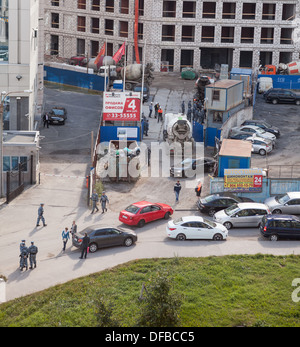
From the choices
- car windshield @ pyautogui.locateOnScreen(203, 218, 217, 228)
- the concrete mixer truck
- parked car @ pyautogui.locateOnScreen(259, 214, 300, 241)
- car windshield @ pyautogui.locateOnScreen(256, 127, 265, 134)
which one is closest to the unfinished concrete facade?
car windshield @ pyautogui.locateOnScreen(256, 127, 265, 134)

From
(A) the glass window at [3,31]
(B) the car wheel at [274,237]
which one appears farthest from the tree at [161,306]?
(A) the glass window at [3,31]

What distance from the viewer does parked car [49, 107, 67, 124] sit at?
6303cm

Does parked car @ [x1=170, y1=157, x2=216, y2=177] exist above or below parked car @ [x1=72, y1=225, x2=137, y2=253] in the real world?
above

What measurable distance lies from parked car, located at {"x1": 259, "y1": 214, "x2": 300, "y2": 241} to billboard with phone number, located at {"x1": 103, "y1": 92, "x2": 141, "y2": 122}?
871 inches

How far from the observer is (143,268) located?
3378 centimetres

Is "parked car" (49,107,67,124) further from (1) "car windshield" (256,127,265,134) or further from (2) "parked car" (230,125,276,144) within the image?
(1) "car windshield" (256,127,265,134)

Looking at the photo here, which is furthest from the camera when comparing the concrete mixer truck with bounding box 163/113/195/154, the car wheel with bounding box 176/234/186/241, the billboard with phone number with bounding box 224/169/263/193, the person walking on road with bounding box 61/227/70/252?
the concrete mixer truck with bounding box 163/113/195/154

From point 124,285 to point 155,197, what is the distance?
48.6 feet

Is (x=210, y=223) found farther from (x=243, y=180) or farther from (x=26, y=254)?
(x=26, y=254)

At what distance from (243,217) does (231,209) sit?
0.97 metres

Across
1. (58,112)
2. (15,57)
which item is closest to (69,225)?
(15,57)

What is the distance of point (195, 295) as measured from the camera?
1215 inches

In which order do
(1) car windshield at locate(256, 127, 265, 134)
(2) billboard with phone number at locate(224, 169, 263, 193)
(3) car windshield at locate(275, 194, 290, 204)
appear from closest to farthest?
(3) car windshield at locate(275, 194, 290, 204)
(2) billboard with phone number at locate(224, 169, 263, 193)
(1) car windshield at locate(256, 127, 265, 134)

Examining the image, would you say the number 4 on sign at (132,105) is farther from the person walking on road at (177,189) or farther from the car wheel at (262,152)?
the person walking on road at (177,189)
